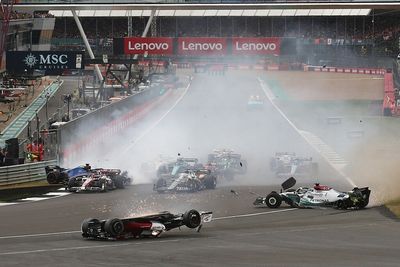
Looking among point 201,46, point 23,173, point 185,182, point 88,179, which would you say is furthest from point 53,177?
point 201,46

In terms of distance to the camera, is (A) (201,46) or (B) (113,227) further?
(A) (201,46)

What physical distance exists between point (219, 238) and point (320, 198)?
20.9 feet

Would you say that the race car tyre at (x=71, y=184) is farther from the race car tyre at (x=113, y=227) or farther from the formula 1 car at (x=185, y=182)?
the race car tyre at (x=113, y=227)

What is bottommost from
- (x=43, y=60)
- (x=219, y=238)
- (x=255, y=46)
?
(x=219, y=238)

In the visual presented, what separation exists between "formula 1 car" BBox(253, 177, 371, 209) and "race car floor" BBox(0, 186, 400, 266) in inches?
12.8

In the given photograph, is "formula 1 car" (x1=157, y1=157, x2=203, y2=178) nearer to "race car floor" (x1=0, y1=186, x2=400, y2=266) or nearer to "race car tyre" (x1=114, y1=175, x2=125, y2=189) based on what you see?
"race car tyre" (x1=114, y1=175, x2=125, y2=189)

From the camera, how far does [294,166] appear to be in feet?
116

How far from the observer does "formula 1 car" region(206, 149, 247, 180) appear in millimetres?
34875

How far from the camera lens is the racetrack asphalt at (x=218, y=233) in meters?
17.5

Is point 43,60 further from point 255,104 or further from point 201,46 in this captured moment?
point 255,104

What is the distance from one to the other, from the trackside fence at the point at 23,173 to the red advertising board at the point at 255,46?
22319mm

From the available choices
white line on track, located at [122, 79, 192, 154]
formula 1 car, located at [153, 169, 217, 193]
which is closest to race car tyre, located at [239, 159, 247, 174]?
formula 1 car, located at [153, 169, 217, 193]

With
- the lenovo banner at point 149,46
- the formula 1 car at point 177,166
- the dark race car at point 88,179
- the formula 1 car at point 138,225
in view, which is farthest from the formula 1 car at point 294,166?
the lenovo banner at point 149,46

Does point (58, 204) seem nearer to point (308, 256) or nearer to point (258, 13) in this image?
point (308, 256)
